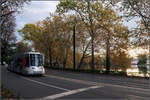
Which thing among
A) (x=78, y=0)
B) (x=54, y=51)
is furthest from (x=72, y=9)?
(x=54, y=51)

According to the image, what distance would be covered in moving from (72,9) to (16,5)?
1671 centimetres

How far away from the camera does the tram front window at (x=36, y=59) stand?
66.1 feet

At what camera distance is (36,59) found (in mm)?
20406

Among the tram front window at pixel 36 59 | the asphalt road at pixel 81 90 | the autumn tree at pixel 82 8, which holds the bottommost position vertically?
the asphalt road at pixel 81 90

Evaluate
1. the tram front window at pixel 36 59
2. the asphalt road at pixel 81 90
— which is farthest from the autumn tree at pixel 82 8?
the asphalt road at pixel 81 90

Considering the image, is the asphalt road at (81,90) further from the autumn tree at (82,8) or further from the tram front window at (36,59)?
the autumn tree at (82,8)

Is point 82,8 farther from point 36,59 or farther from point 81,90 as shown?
point 81,90

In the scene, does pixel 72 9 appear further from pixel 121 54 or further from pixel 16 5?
pixel 16 5

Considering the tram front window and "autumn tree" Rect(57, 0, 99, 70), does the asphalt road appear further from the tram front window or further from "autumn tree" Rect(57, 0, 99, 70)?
"autumn tree" Rect(57, 0, 99, 70)

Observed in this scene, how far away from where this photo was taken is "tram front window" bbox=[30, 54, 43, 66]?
20.1 meters

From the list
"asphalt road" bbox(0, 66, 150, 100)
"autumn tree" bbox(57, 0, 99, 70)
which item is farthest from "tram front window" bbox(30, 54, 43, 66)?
"autumn tree" bbox(57, 0, 99, 70)

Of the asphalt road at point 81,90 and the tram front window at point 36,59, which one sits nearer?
the asphalt road at point 81,90

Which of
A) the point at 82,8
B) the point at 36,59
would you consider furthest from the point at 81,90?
the point at 82,8

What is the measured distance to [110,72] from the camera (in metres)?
25.8
